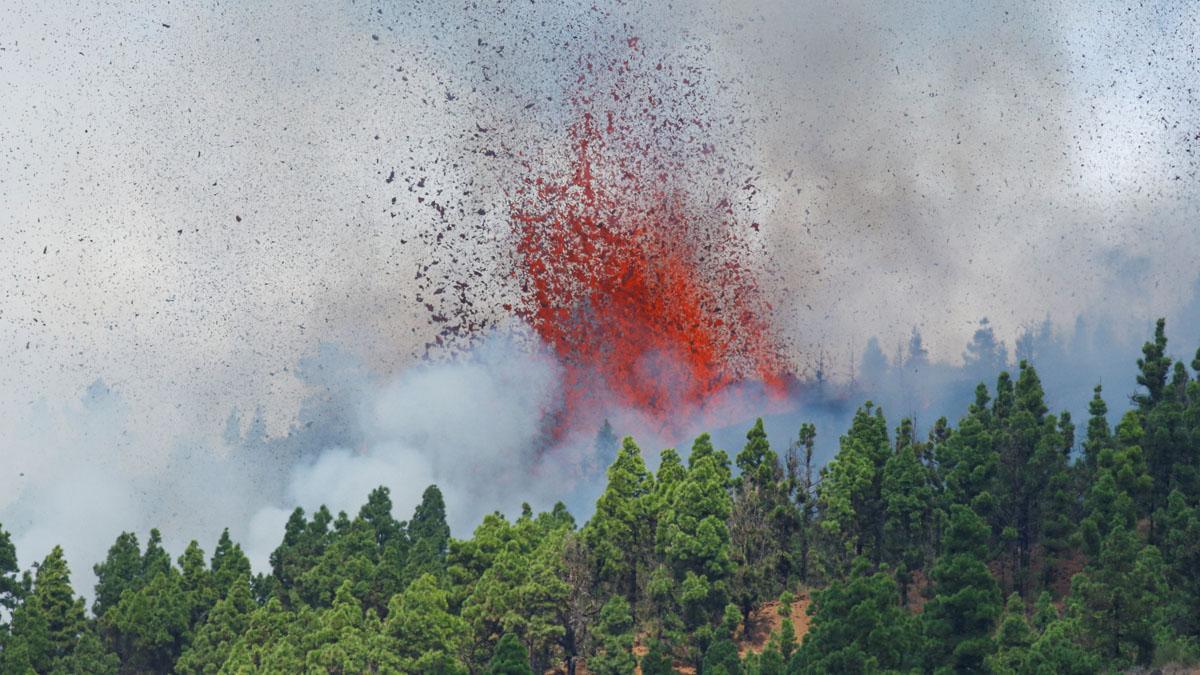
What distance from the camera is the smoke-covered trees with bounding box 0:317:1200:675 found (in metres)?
104

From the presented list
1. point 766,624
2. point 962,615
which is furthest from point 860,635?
point 766,624

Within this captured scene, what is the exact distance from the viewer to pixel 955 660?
9244 cm

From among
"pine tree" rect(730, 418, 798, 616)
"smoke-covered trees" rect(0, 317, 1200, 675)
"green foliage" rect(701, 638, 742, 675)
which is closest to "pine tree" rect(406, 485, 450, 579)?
"smoke-covered trees" rect(0, 317, 1200, 675)

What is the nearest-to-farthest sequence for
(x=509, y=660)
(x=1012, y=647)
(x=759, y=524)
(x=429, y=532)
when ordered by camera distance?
1. (x=1012, y=647)
2. (x=509, y=660)
3. (x=759, y=524)
4. (x=429, y=532)

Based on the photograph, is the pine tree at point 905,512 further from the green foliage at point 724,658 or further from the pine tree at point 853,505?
the green foliage at point 724,658

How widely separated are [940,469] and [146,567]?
5804 cm

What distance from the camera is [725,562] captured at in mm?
110625

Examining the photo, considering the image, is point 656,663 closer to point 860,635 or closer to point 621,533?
point 860,635

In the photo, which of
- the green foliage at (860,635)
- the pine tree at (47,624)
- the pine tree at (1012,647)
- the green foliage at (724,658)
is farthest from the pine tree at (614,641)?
the pine tree at (47,624)

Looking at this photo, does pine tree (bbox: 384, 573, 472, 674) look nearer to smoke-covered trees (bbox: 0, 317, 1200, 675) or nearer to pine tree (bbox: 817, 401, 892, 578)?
smoke-covered trees (bbox: 0, 317, 1200, 675)

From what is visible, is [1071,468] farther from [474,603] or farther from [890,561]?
[474,603]

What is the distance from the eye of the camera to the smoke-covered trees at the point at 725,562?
10419cm

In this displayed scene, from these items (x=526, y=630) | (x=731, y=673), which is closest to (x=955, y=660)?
(x=731, y=673)

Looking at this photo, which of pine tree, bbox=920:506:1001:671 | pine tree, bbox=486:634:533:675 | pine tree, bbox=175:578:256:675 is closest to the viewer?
pine tree, bbox=920:506:1001:671
